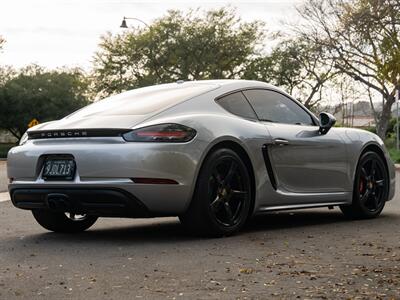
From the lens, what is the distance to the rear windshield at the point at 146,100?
7004mm

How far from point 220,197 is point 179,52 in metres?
46.7

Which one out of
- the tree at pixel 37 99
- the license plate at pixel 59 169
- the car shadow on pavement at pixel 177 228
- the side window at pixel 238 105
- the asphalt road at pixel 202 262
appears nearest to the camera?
the asphalt road at pixel 202 262

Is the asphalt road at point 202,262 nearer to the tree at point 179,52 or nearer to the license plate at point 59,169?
the license plate at point 59,169

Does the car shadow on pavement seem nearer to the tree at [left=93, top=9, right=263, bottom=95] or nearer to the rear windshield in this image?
the rear windshield

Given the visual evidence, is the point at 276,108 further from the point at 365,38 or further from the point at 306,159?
the point at 365,38

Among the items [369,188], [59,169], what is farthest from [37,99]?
[59,169]

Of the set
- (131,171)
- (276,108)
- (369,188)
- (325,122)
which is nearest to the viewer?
(131,171)

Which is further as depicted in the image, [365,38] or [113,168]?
[365,38]

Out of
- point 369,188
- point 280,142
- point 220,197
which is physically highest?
point 280,142

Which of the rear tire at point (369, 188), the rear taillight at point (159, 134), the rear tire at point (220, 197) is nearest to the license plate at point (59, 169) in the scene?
the rear taillight at point (159, 134)

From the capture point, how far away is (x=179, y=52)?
5303cm

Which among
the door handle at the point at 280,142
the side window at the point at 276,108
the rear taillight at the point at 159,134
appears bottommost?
the door handle at the point at 280,142

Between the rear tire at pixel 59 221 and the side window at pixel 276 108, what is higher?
the side window at pixel 276 108

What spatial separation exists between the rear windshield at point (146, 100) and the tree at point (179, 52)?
149 feet
